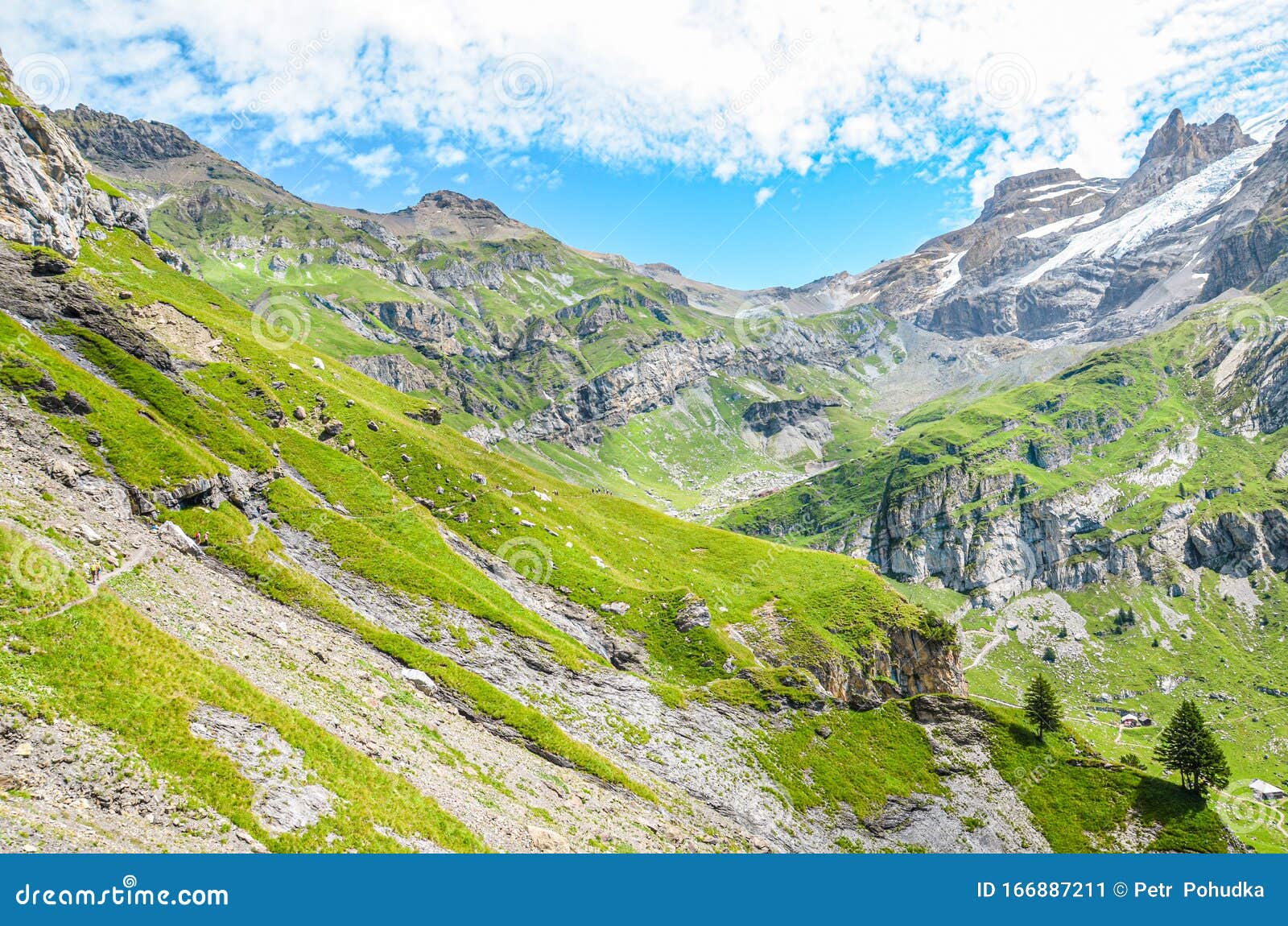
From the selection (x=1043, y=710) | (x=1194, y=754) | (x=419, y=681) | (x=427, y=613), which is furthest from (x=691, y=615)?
(x=1194, y=754)

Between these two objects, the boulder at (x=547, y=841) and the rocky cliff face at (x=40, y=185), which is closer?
the boulder at (x=547, y=841)

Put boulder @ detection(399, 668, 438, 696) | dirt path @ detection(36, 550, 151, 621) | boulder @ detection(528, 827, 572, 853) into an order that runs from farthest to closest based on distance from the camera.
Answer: boulder @ detection(399, 668, 438, 696) < boulder @ detection(528, 827, 572, 853) < dirt path @ detection(36, 550, 151, 621)

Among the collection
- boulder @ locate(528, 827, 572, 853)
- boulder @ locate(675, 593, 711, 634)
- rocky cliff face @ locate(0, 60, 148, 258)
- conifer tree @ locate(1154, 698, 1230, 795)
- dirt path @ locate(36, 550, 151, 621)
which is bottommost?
boulder @ locate(528, 827, 572, 853)

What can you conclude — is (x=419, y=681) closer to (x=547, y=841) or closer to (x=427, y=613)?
(x=427, y=613)

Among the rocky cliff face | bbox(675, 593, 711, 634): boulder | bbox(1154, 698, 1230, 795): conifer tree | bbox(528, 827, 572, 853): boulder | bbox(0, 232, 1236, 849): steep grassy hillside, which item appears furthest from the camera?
the rocky cliff face

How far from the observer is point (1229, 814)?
169000 millimetres

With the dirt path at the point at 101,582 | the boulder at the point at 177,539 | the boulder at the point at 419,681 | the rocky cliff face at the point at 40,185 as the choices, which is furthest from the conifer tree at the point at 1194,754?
the rocky cliff face at the point at 40,185

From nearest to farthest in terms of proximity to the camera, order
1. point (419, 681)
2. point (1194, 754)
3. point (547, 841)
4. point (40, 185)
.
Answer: point (547, 841), point (419, 681), point (1194, 754), point (40, 185)

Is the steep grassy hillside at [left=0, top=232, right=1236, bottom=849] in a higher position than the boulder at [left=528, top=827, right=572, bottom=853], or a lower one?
higher

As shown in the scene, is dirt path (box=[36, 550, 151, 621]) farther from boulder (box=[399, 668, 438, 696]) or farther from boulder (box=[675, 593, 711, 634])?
boulder (box=[675, 593, 711, 634])

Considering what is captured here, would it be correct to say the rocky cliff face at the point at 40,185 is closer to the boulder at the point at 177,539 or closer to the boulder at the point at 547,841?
the boulder at the point at 177,539

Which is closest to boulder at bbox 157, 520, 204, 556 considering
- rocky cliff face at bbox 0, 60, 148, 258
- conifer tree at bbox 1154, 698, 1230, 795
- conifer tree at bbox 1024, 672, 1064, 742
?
conifer tree at bbox 1024, 672, 1064, 742

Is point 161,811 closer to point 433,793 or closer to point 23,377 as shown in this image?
point 433,793

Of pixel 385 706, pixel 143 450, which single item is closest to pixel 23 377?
pixel 143 450
